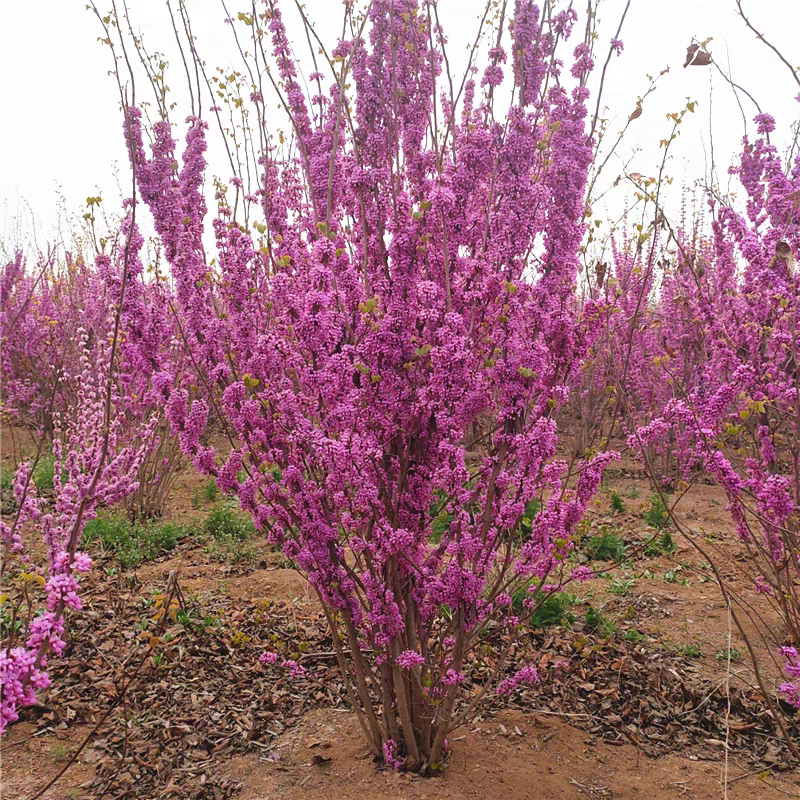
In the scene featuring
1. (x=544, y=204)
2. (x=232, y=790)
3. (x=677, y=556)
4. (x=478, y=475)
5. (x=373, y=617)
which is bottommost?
(x=232, y=790)

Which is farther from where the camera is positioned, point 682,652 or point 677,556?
point 677,556

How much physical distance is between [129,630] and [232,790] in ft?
5.63

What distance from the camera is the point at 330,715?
3.62 meters

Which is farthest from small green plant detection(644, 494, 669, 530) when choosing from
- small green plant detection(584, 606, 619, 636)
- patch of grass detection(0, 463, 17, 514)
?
patch of grass detection(0, 463, 17, 514)

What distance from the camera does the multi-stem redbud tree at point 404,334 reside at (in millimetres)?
2537

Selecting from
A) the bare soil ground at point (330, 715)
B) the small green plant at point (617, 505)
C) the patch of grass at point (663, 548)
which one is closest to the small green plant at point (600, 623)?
the bare soil ground at point (330, 715)

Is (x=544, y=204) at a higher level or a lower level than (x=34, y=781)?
higher

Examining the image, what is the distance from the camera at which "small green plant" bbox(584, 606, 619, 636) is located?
14.0ft

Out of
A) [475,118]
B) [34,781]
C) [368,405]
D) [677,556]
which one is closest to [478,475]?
[368,405]

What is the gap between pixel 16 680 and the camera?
190 centimetres

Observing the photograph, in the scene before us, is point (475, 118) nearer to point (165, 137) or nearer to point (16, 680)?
point (165, 137)

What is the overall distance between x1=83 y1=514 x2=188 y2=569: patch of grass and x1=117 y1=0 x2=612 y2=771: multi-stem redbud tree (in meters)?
3.13

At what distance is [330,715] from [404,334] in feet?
7.78

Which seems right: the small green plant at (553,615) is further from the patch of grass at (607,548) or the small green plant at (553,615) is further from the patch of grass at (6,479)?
the patch of grass at (6,479)
